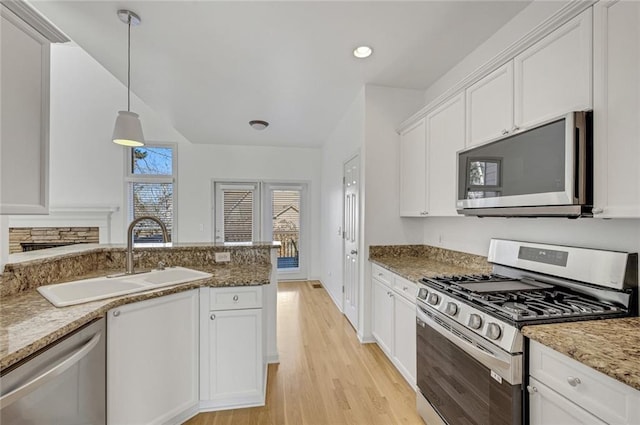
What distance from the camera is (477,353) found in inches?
53.2

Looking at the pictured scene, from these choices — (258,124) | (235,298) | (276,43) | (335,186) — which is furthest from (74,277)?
(335,186)

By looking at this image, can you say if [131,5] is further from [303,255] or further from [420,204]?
[303,255]

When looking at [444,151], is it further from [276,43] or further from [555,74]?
[276,43]

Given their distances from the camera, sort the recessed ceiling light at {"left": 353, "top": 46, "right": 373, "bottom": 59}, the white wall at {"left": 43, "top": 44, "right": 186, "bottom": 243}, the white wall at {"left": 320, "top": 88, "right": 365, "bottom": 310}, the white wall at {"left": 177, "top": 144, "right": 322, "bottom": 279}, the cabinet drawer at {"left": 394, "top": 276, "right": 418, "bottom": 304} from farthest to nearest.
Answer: the white wall at {"left": 177, "top": 144, "right": 322, "bottom": 279} < the white wall at {"left": 43, "top": 44, "right": 186, "bottom": 243} < the white wall at {"left": 320, "top": 88, "right": 365, "bottom": 310} < the recessed ceiling light at {"left": 353, "top": 46, "right": 373, "bottom": 59} < the cabinet drawer at {"left": 394, "top": 276, "right": 418, "bottom": 304}

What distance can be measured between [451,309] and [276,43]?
2300 mm

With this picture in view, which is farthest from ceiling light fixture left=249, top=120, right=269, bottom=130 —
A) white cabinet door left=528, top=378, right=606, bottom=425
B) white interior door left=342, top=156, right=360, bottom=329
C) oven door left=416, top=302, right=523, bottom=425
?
white cabinet door left=528, top=378, right=606, bottom=425

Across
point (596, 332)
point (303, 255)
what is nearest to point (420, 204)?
point (596, 332)

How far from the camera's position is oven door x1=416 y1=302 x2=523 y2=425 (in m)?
1.20

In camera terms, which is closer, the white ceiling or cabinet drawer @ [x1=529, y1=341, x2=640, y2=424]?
cabinet drawer @ [x1=529, y1=341, x2=640, y2=424]

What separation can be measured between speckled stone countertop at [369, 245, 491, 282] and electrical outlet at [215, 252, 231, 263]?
1420 mm

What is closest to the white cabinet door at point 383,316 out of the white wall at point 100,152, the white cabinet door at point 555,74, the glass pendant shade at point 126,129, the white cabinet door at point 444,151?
the white cabinet door at point 444,151

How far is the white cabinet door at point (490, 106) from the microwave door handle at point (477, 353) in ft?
4.03

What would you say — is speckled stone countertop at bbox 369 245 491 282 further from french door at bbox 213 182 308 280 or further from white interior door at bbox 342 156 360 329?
french door at bbox 213 182 308 280

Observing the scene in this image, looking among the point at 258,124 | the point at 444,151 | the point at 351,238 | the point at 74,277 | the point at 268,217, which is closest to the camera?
the point at 74,277
